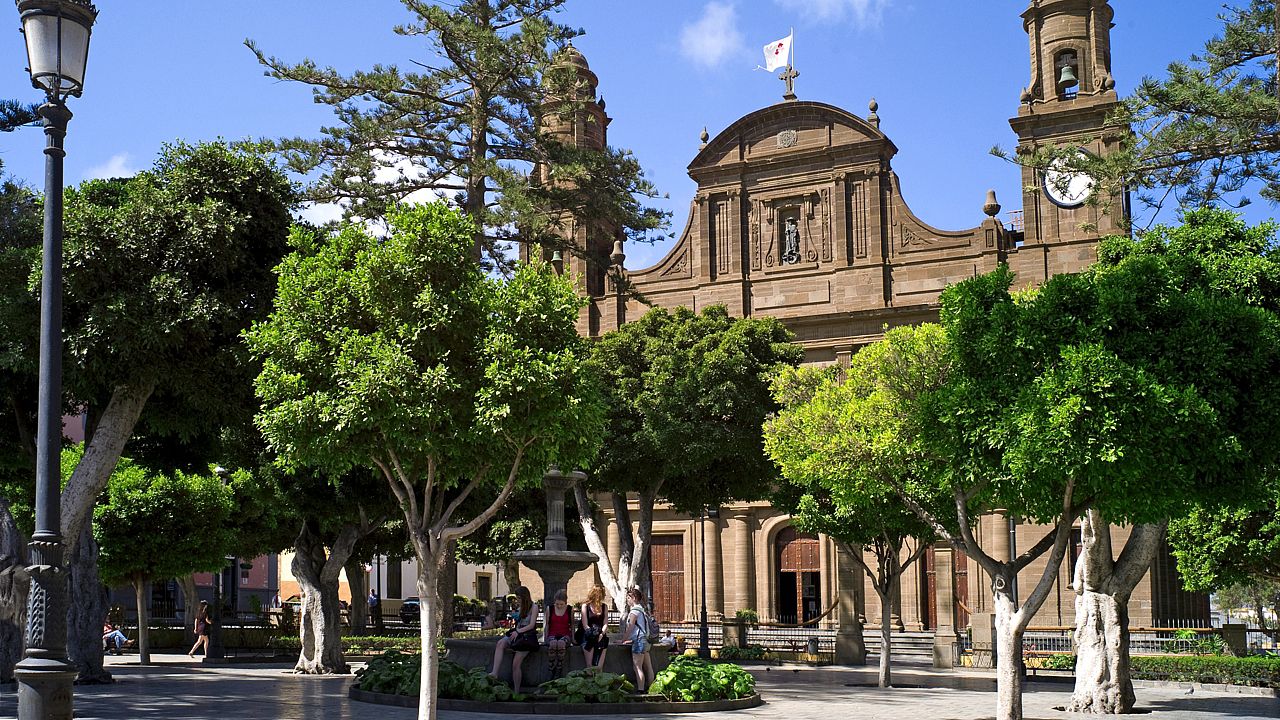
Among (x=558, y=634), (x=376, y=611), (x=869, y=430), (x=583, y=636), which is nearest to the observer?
(x=869, y=430)

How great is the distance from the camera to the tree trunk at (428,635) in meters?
14.0

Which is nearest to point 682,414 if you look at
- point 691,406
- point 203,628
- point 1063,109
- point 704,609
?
point 691,406

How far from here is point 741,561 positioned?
4584cm

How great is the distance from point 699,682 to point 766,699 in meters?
2.97

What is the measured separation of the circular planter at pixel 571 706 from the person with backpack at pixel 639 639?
0.54 meters

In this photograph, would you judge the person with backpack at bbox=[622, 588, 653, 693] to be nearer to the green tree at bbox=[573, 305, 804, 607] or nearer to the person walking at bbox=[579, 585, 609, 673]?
the person walking at bbox=[579, 585, 609, 673]

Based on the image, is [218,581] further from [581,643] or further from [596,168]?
[581,643]

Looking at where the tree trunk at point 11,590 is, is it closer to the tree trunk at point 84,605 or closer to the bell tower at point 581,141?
the tree trunk at point 84,605

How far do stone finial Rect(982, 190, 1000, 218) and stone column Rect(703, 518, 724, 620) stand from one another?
1441 centimetres

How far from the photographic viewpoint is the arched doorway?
148 feet

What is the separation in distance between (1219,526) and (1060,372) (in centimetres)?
1364

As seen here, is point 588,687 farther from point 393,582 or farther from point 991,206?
point 393,582

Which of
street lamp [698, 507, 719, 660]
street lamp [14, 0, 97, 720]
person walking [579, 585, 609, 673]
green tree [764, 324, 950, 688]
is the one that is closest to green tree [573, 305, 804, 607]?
street lamp [698, 507, 719, 660]

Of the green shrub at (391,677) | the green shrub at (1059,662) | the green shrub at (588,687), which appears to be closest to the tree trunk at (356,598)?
the green shrub at (391,677)
